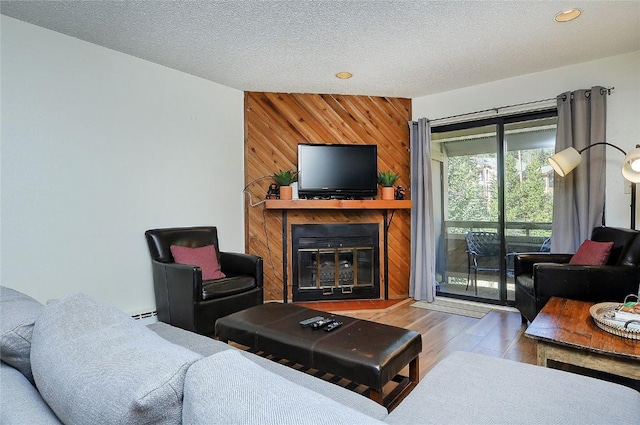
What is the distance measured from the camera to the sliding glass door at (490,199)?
386cm

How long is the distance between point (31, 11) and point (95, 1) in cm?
55

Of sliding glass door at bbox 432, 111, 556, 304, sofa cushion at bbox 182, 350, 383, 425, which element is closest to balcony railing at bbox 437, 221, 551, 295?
sliding glass door at bbox 432, 111, 556, 304

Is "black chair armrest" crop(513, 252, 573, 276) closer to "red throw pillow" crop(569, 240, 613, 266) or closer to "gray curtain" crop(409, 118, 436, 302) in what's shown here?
"red throw pillow" crop(569, 240, 613, 266)

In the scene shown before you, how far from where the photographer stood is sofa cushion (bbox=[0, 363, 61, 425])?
0.74 m

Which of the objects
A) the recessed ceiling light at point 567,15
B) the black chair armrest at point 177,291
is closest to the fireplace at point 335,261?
the black chair armrest at point 177,291

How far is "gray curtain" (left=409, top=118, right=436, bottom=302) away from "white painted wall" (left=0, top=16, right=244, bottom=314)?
2355mm

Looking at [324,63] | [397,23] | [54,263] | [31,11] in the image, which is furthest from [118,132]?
[397,23]

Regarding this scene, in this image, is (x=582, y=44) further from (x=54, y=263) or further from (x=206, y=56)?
(x=54, y=263)

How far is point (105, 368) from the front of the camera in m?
0.71

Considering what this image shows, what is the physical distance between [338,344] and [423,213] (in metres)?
2.84

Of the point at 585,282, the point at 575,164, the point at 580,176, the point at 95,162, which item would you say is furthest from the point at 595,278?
the point at 95,162

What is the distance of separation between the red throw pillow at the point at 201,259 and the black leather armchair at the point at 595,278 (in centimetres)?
270

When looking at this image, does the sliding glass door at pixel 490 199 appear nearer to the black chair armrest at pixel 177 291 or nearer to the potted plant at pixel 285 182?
the potted plant at pixel 285 182

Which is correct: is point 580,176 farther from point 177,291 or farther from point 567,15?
point 177,291
